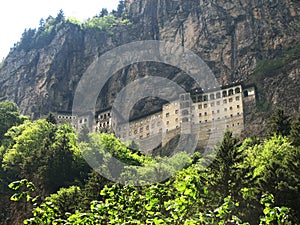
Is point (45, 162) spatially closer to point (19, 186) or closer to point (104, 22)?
point (19, 186)

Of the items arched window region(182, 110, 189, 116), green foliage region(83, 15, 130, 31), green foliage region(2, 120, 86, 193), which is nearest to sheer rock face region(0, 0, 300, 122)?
green foliage region(83, 15, 130, 31)

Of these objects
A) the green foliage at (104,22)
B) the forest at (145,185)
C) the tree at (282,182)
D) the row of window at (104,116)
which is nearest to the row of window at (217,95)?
the row of window at (104,116)

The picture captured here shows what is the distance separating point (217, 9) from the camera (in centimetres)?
9556

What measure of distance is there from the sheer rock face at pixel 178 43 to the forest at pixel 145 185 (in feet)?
107

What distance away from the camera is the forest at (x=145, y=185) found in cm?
755

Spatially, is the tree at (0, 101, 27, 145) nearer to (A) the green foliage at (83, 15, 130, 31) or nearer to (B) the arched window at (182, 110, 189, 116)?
(B) the arched window at (182, 110, 189, 116)

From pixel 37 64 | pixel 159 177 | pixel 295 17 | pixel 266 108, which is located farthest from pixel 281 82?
pixel 37 64

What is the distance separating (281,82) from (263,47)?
11070 mm

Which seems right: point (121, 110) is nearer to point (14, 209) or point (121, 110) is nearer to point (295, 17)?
point (295, 17)

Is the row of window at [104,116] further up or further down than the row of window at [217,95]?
further down

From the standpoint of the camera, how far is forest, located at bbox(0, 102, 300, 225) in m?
7.55

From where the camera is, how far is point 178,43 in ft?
319

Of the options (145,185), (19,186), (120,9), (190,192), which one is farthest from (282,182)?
(120,9)

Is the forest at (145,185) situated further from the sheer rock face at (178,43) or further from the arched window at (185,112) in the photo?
the sheer rock face at (178,43)
